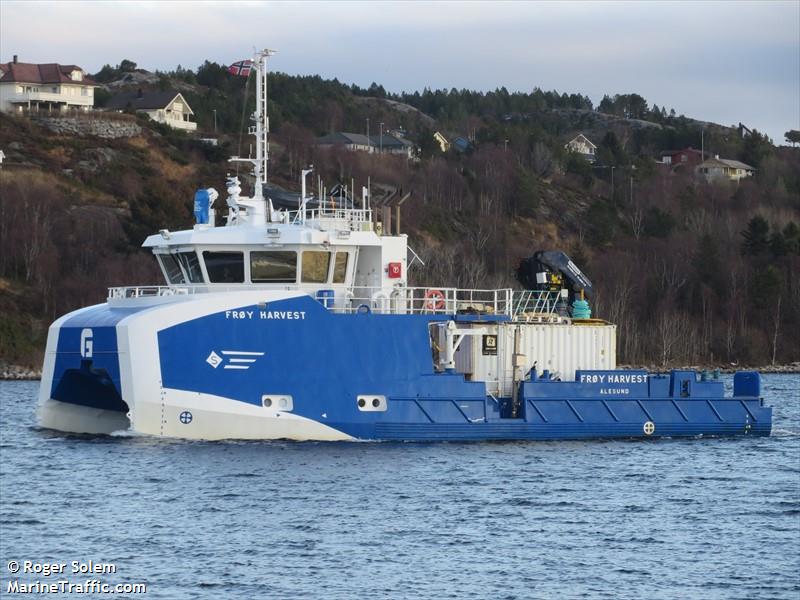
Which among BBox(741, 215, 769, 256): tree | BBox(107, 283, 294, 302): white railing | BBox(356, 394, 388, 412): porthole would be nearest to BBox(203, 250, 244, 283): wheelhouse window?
BBox(107, 283, 294, 302): white railing

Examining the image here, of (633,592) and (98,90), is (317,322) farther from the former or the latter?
(98,90)

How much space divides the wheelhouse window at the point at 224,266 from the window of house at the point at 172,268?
1.00 metres

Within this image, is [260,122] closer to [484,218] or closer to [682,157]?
[484,218]

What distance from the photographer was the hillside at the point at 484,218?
216 feet

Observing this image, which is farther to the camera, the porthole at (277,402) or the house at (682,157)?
the house at (682,157)

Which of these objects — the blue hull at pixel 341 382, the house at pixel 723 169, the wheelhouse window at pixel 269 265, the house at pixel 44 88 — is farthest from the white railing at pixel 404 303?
the house at pixel 723 169

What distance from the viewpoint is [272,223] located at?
1118 inches

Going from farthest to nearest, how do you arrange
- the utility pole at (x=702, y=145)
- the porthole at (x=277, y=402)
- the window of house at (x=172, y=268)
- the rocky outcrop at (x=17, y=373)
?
1. the utility pole at (x=702, y=145)
2. the rocky outcrop at (x=17, y=373)
3. the window of house at (x=172, y=268)
4. the porthole at (x=277, y=402)

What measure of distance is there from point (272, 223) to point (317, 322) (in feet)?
8.79

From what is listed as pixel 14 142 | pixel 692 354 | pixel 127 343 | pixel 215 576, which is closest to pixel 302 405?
pixel 127 343

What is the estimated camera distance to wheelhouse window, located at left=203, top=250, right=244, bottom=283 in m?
27.9

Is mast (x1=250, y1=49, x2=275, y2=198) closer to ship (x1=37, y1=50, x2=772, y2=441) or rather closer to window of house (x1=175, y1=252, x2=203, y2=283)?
ship (x1=37, y1=50, x2=772, y2=441)

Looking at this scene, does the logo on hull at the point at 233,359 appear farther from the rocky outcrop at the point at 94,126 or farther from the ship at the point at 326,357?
the rocky outcrop at the point at 94,126

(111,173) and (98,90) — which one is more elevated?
(98,90)
